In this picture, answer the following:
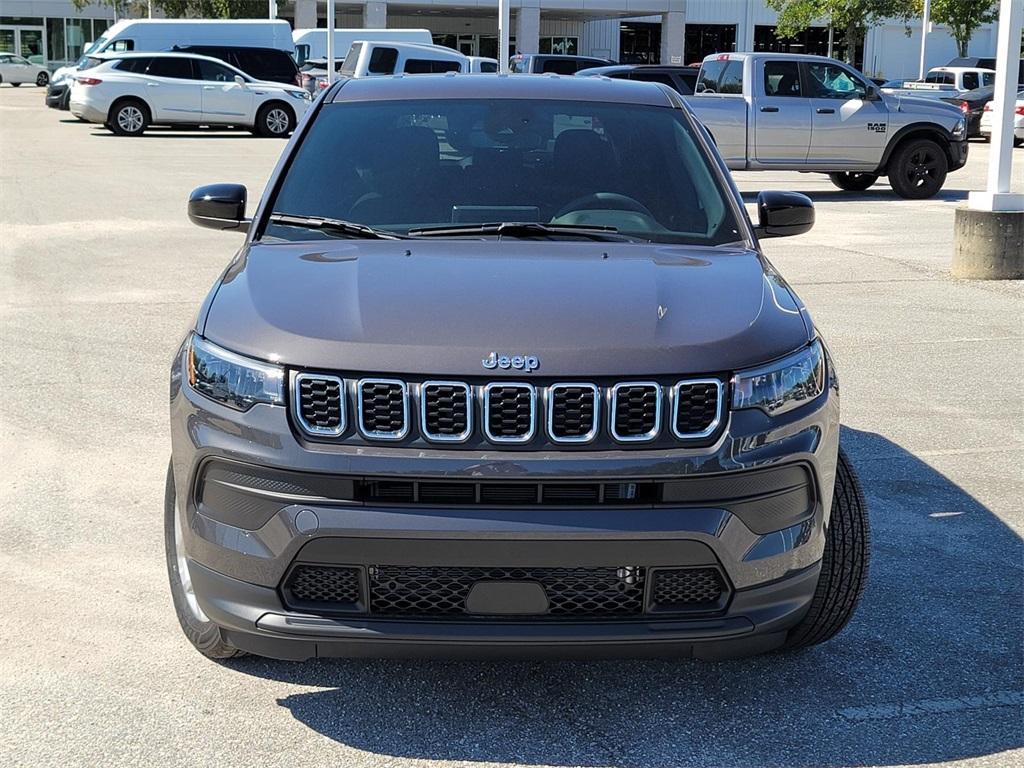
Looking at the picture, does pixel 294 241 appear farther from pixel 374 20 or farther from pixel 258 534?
pixel 374 20

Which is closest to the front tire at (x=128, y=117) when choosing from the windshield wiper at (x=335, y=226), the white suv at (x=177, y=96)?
the white suv at (x=177, y=96)

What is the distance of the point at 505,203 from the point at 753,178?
58.3 ft

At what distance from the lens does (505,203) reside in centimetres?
438

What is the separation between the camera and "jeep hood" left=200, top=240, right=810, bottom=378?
A: 10.2 ft

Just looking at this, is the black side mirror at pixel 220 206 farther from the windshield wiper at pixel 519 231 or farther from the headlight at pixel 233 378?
the headlight at pixel 233 378

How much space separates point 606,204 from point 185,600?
1886mm

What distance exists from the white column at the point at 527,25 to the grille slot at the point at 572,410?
5861 centimetres

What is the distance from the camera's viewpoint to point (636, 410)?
3.09m

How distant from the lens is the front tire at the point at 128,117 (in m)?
27.5

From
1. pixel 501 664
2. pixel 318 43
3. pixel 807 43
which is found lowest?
pixel 501 664

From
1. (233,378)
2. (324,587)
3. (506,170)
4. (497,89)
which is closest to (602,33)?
(497,89)

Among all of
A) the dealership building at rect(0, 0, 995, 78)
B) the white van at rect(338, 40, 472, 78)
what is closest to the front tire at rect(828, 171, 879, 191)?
the white van at rect(338, 40, 472, 78)

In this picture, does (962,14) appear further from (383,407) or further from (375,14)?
(383,407)

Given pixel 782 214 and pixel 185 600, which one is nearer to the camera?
pixel 185 600
